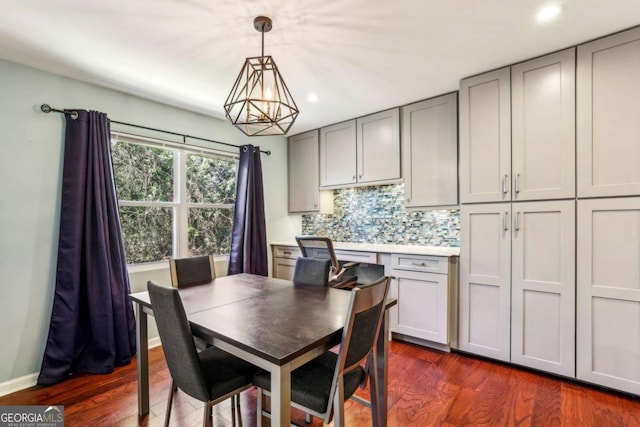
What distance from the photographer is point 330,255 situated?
3047 mm

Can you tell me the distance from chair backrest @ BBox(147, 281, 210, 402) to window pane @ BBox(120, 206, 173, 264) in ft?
5.70

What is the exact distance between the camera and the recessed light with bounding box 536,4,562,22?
5.64 feet

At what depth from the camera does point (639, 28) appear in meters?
1.94

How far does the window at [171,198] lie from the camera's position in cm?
286

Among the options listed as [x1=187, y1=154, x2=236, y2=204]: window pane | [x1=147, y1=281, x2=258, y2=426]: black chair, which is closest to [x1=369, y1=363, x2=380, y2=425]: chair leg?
[x1=147, y1=281, x2=258, y2=426]: black chair

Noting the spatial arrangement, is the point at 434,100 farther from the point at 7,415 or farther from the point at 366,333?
the point at 7,415

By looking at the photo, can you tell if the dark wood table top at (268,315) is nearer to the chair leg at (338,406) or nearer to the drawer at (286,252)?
the chair leg at (338,406)

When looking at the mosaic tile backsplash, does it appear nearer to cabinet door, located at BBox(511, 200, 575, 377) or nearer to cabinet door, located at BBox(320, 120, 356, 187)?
cabinet door, located at BBox(320, 120, 356, 187)

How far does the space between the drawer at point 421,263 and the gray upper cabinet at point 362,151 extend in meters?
0.86

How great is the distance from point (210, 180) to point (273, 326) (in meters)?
2.51

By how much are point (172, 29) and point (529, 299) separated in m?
3.06

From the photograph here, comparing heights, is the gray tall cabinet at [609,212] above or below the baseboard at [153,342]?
above

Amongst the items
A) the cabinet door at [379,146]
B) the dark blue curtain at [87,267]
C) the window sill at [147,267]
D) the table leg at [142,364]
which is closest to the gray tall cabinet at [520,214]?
the cabinet door at [379,146]

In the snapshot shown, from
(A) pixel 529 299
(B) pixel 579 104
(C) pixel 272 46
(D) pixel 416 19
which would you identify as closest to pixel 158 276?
(C) pixel 272 46
